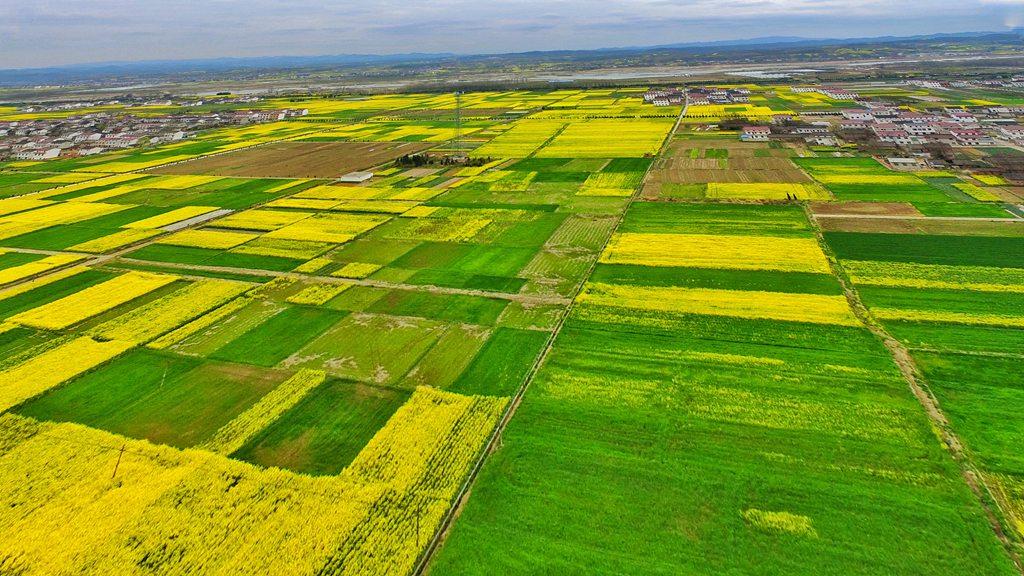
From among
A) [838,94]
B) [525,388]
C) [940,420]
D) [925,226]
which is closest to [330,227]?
[525,388]

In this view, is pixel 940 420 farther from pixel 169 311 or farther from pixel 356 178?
pixel 356 178

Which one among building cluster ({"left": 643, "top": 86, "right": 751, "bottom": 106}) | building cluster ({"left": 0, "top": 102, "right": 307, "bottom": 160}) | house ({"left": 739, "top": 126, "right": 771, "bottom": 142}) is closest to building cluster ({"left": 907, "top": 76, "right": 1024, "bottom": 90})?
building cluster ({"left": 643, "top": 86, "right": 751, "bottom": 106})

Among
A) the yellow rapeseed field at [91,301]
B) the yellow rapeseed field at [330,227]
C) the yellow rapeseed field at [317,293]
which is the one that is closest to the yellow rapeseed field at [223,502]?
the yellow rapeseed field at [317,293]

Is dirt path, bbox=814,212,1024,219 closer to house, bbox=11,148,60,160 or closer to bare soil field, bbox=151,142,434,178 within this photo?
bare soil field, bbox=151,142,434,178

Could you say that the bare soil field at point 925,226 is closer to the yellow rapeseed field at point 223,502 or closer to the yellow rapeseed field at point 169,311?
the yellow rapeseed field at point 223,502

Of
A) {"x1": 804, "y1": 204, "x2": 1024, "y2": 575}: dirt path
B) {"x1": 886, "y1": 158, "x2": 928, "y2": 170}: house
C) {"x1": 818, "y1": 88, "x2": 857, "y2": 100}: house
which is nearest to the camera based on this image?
{"x1": 804, "y1": 204, "x2": 1024, "y2": 575}: dirt path
